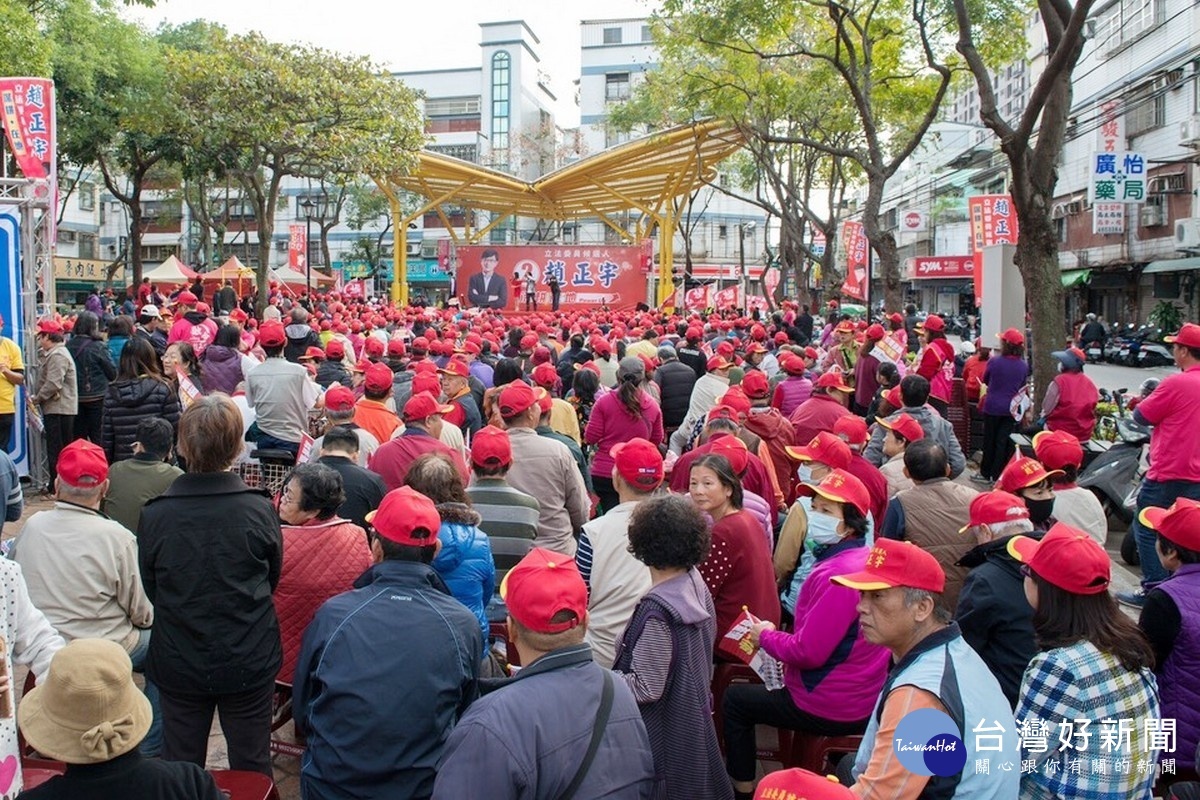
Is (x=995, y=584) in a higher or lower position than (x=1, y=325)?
lower

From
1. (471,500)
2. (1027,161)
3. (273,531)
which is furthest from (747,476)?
(1027,161)

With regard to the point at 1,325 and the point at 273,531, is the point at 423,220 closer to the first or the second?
the point at 1,325

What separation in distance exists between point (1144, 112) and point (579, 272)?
16.6 m

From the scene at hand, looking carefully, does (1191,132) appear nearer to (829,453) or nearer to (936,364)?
(936,364)

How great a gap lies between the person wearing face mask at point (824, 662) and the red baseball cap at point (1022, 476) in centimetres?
105

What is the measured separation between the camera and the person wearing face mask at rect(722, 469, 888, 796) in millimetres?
3458

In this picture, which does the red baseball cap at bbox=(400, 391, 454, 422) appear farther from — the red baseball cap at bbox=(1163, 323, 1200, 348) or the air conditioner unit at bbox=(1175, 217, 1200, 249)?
the air conditioner unit at bbox=(1175, 217, 1200, 249)

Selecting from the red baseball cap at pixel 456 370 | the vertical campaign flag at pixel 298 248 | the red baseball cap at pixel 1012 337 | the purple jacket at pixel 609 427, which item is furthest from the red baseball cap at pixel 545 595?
the vertical campaign flag at pixel 298 248

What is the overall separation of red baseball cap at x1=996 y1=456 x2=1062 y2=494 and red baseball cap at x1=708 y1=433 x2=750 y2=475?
47.9 inches

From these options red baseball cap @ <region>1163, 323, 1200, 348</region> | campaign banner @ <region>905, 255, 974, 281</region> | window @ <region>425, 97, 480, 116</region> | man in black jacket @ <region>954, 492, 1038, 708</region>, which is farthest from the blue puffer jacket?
window @ <region>425, 97, 480, 116</region>

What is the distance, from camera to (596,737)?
2371mm

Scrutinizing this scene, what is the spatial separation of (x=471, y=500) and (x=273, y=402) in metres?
3.15

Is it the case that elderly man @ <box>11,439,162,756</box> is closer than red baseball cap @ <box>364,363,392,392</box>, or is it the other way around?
elderly man @ <box>11,439,162,756</box>

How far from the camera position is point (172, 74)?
17.6 metres
